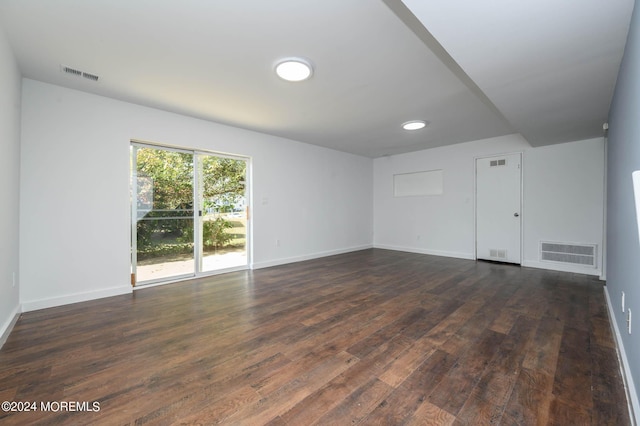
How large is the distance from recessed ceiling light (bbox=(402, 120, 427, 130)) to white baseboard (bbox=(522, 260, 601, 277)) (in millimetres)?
3340

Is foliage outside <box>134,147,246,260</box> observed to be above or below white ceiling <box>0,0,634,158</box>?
below

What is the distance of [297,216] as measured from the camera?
569 cm

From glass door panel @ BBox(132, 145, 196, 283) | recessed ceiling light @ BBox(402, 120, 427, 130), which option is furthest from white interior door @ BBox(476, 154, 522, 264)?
glass door panel @ BBox(132, 145, 196, 283)

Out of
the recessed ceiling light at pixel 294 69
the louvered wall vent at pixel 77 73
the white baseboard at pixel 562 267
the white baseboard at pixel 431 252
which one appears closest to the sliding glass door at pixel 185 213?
the louvered wall vent at pixel 77 73

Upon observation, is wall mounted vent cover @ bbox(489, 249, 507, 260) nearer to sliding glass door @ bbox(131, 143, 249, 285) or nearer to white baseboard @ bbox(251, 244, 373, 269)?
white baseboard @ bbox(251, 244, 373, 269)

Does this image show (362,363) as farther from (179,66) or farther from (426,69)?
(179,66)

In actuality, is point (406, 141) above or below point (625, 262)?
above

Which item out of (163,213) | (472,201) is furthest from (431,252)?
(163,213)

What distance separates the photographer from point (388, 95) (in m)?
3.31

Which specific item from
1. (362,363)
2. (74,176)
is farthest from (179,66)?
(362,363)

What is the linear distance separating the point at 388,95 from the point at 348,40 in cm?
126

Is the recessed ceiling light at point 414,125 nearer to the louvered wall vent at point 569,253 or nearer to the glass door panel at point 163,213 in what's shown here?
the louvered wall vent at point 569,253

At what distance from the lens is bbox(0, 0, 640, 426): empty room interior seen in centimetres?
161

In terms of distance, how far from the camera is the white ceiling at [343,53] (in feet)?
5.49
